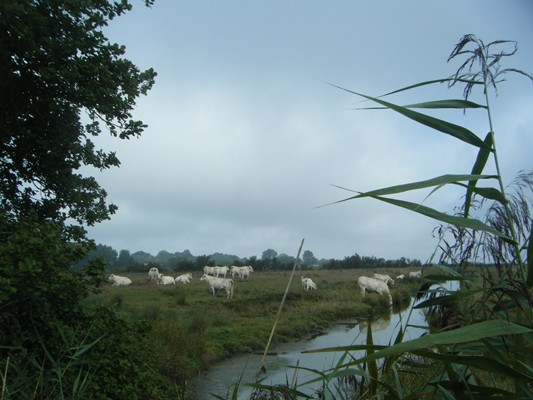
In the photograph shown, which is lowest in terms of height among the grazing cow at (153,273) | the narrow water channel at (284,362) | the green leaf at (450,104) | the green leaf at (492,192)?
the narrow water channel at (284,362)

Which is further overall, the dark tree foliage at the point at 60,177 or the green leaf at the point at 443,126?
the dark tree foliage at the point at 60,177

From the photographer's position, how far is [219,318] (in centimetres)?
1548

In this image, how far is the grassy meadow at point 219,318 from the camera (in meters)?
10.1

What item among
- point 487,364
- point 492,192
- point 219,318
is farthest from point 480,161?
point 219,318

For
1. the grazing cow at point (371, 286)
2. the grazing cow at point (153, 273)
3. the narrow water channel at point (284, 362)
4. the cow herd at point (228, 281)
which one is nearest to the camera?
the narrow water channel at point (284, 362)

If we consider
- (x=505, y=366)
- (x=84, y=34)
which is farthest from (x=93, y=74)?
(x=505, y=366)

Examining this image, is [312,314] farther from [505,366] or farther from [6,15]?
[505,366]

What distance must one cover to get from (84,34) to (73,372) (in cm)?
430

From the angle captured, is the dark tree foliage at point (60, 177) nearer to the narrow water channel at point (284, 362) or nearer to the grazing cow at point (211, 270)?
the narrow water channel at point (284, 362)

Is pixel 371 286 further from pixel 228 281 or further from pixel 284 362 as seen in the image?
pixel 284 362

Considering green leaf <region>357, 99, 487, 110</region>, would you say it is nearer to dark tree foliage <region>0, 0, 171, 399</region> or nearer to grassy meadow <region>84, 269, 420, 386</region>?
grassy meadow <region>84, 269, 420, 386</region>

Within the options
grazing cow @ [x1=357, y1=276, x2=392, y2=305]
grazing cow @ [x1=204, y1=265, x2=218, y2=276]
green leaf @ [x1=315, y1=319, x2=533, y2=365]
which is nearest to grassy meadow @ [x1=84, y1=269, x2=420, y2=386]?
grazing cow @ [x1=357, y1=276, x2=392, y2=305]

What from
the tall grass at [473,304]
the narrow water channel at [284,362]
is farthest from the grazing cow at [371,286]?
the tall grass at [473,304]

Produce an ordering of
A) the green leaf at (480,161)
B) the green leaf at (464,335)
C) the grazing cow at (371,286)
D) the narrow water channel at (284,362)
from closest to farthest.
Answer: the green leaf at (464,335) → the green leaf at (480,161) → the narrow water channel at (284,362) → the grazing cow at (371,286)
